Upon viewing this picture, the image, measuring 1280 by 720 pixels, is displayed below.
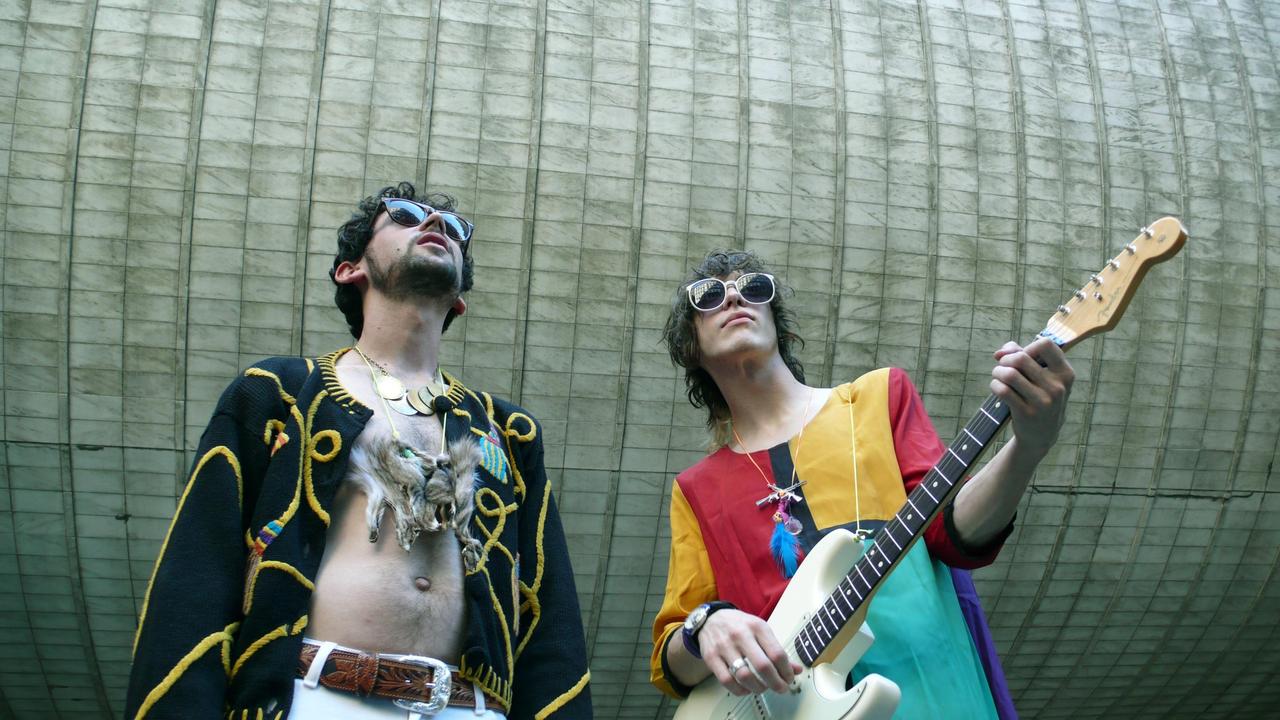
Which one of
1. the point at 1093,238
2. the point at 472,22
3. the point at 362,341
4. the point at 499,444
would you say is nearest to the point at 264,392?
the point at 362,341

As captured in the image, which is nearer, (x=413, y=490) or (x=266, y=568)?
(x=266, y=568)

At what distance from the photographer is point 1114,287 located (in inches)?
113

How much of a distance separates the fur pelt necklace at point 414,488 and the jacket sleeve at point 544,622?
344mm

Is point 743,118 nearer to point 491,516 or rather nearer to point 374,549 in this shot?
point 491,516

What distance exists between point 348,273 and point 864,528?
2.13m

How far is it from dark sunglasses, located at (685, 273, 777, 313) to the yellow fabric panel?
587 millimetres

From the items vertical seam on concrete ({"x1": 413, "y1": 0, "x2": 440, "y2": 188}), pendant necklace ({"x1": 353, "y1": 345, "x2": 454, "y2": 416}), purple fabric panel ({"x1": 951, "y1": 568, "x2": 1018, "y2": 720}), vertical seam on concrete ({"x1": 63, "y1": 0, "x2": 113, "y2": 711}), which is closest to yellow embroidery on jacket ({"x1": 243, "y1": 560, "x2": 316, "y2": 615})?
pendant necklace ({"x1": 353, "y1": 345, "x2": 454, "y2": 416})

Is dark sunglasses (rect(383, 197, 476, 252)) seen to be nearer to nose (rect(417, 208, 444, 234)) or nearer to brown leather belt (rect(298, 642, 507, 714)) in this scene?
nose (rect(417, 208, 444, 234))

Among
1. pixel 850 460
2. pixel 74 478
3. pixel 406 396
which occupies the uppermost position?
pixel 406 396

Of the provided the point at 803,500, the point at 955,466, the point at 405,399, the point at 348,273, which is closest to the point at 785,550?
the point at 803,500

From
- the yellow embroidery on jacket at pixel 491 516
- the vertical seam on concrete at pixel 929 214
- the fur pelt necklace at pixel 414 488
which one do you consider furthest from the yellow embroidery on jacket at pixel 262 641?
the vertical seam on concrete at pixel 929 214

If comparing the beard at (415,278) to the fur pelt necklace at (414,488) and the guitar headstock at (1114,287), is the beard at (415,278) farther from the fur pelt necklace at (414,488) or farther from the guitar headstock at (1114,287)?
the guitar headstock at (1114,287)

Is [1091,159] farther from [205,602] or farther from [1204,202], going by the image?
[205,602]

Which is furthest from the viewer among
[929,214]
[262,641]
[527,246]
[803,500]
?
[929,214]
